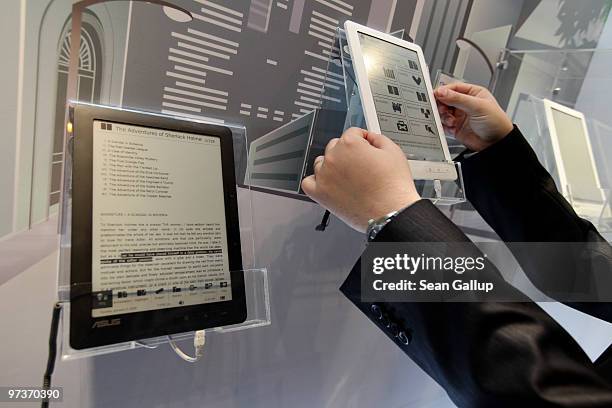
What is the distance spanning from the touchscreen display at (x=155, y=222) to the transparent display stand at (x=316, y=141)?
0.53ft

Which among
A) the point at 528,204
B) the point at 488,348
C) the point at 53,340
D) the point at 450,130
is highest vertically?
the point at 450,130

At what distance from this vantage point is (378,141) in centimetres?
49

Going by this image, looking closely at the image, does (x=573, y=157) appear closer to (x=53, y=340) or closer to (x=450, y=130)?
(x=450, y=130)

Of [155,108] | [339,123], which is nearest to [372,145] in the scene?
[339,123]

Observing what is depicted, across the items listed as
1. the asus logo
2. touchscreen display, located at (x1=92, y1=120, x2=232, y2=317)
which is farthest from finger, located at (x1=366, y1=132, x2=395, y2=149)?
the asus logo

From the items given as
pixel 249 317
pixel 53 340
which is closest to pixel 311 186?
pixel 249 317

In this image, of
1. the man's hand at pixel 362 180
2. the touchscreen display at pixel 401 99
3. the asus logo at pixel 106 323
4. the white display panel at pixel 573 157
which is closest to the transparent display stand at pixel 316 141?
the touchscreen display at pixel 401 99

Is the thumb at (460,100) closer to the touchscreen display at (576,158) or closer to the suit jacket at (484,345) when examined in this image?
the suit jacket at (484,345)

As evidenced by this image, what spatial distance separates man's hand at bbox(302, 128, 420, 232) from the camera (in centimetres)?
44

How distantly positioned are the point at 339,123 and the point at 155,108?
1.00 feet

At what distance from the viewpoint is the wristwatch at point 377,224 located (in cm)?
42

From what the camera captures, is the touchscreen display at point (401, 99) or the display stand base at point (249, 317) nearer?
the display stand base at point (249, 317)

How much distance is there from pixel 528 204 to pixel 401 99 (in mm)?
321

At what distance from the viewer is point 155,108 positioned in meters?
0.59
